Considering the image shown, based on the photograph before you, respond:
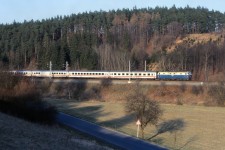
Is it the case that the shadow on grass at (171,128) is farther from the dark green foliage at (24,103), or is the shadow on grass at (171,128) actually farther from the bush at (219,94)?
the bush at (219,94)

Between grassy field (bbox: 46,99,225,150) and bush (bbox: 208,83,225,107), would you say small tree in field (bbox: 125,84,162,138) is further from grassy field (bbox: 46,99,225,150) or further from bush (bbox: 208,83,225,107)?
bush (bbox: 208,83,225,107)

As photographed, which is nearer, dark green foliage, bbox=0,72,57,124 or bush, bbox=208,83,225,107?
dark green foliage, bbox=0,72,57,124

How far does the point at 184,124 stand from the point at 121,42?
84.5 metres

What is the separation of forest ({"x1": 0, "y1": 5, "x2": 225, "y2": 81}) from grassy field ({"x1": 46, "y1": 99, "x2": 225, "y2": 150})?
106 ft

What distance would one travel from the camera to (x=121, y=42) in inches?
5138

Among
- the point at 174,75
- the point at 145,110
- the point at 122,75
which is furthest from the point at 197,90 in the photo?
the point at 145,110

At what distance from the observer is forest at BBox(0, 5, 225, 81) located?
364 ft

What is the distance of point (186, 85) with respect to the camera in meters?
75.5

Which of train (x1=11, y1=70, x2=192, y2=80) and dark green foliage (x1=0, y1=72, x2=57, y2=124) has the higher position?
train (x1=11, y1=70, x2=192, y2=80)

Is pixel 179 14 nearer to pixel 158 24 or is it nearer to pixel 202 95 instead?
pixel 158 24

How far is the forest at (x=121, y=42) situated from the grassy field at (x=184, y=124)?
3230 cm

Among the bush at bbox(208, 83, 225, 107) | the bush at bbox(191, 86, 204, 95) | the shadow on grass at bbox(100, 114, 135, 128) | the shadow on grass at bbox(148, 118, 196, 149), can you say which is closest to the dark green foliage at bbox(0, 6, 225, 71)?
the bush at bbox(191, 86, 204, 95)

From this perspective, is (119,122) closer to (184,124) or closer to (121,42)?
(184,124)

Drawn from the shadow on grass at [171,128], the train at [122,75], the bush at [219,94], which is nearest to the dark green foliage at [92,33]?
the train at [122,75]
